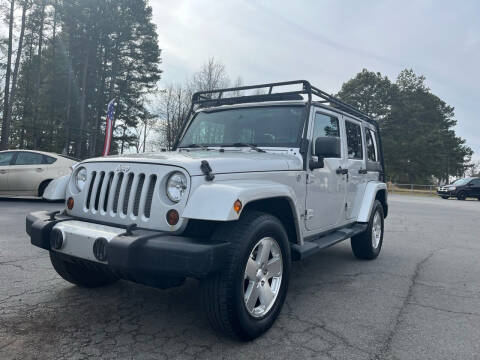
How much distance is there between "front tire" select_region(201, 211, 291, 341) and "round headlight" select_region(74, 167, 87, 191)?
4.40 ft

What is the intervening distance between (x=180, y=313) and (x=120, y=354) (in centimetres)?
76

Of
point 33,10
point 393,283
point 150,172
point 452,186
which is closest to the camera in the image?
point 150,172

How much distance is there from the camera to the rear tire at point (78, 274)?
335 cm

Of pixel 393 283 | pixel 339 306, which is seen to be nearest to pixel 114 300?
pixel 339 306

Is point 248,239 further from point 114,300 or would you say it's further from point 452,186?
point 452,186

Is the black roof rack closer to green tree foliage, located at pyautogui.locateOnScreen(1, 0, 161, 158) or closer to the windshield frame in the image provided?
the windshield frame

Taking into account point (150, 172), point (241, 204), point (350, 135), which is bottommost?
point (241, 204)

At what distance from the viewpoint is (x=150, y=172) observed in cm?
262

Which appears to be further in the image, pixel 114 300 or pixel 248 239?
pixel 114 300

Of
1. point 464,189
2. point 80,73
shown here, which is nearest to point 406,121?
point 464,189

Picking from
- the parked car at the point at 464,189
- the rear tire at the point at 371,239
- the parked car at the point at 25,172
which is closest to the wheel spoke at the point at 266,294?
the rear tire at the point at 371,239

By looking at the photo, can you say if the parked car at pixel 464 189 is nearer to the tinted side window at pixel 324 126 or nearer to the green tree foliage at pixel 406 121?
the green tree foliage at pixel 406 121

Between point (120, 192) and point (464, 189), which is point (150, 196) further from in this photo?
point (464, 189)

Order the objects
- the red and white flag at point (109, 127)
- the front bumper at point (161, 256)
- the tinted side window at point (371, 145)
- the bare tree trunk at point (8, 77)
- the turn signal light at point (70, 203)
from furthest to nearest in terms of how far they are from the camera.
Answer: the bare tree trunk at point (8, 77) → the red and white flag at point (109, 127) → the tinted side window at point (371, 145) → the turn signal light at point (70, 203) → the front bumper at point (161, 256)
